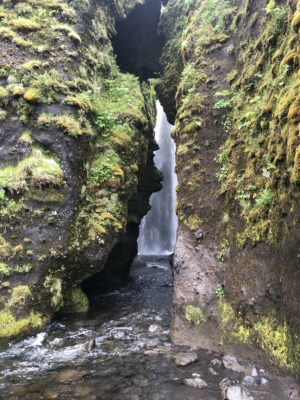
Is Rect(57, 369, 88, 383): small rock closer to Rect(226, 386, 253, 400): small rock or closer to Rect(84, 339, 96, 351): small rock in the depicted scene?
Rect(84, 339, 96, 351): small rock

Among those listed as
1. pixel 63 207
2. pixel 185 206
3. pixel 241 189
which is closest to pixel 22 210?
pixel 63 207

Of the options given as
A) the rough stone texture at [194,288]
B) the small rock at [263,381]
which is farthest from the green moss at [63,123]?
the small rock at [263,381]

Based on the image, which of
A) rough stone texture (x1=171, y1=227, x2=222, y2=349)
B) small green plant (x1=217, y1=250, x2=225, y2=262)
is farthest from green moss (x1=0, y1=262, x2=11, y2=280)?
small green plant (x1=217, y1=250, x2=225, y2=262)

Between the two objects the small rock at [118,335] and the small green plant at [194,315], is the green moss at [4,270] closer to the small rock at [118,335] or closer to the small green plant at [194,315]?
the small rock at [118,335]

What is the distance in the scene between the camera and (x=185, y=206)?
11344mm

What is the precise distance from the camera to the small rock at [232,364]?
24.1 ft

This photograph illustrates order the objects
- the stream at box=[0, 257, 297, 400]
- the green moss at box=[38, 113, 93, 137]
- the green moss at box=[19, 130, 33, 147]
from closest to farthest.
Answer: the stream at box=[0, 257, 297, 400], the green moss at box=[19, 130, 33, 147], the green moss at box=[38, 113, 93, 137]

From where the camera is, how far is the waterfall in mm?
30559

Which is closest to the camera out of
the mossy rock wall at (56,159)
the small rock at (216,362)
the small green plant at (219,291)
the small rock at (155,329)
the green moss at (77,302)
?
the small rock at (216,362)

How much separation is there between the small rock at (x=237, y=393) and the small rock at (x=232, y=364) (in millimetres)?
908

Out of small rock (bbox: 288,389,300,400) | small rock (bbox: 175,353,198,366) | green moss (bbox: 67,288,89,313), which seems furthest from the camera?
green moss (bbox: 67,288,89,313)

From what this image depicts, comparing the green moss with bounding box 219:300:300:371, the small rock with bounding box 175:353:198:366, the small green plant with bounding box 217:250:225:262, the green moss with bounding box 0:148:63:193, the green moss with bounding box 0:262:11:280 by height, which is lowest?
the small rock with bounding box 175:353:198:366

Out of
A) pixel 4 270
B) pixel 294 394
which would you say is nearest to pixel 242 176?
pixel 294 394

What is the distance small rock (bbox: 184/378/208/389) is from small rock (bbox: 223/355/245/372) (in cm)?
77
